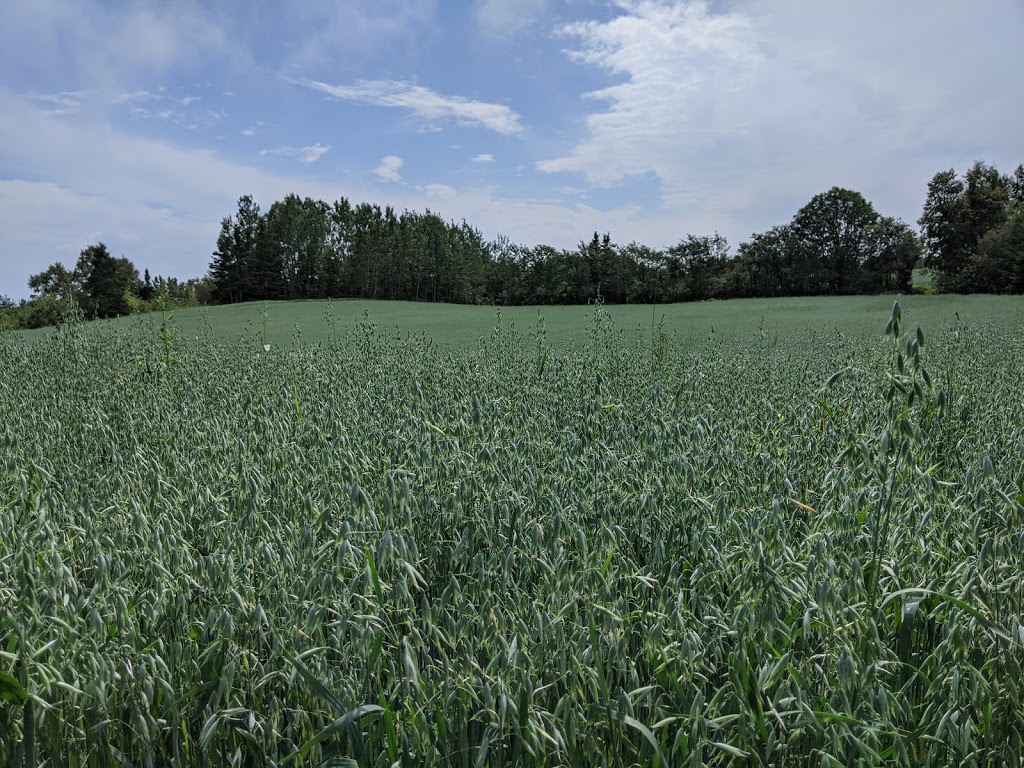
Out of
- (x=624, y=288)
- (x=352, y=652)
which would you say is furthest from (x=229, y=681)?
(x=624, y=288)

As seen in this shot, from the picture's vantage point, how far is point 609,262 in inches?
2189

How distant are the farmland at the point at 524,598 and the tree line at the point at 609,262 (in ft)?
146

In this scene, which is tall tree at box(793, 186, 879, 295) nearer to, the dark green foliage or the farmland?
the dark green foliage

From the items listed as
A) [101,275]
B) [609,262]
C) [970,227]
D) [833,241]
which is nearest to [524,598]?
[609,262]

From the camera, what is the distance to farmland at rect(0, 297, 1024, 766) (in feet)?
5.18

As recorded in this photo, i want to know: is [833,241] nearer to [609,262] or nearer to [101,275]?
[609,262]

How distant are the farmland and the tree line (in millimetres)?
44385

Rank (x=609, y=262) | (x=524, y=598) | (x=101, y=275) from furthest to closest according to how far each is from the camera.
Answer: (x=101, y=275) < (x=609, y=262) < (x=524, y=598)

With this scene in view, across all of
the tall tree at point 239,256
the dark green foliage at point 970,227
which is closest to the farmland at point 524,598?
the dark green foliage at point 970,227

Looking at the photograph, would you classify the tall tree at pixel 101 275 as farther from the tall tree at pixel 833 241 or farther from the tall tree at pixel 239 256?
the tall tree at pixel 833 241

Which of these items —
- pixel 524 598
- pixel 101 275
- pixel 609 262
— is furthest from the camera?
pixel 101 275

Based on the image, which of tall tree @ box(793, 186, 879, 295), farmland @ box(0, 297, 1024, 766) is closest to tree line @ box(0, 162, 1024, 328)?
tall tree @ box(793, 186, 879, 295)

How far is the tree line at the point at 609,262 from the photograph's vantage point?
178 feet

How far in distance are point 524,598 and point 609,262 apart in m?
55.3
